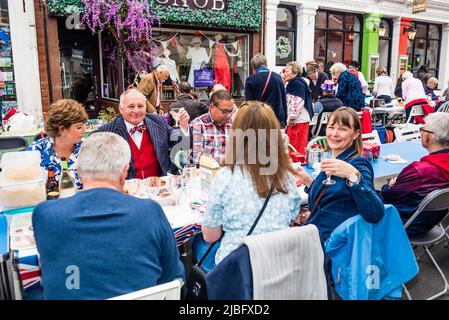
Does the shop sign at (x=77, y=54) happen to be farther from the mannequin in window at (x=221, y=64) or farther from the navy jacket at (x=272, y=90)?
the navy jacket at (x=272, y=90)

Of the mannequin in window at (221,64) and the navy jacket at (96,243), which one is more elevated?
the mannequin in window at (221,64)

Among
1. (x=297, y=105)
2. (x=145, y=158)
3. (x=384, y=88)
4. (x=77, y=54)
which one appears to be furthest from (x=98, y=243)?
(x=384, y=88)

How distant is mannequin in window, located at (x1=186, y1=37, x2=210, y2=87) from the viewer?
29.5ft

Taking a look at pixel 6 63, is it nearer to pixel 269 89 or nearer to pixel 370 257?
pixel 269 89

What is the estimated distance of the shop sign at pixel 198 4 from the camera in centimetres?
820

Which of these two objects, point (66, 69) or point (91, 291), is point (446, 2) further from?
point (91, 291)

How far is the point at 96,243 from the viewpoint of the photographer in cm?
153

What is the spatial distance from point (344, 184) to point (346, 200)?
0.34 ft

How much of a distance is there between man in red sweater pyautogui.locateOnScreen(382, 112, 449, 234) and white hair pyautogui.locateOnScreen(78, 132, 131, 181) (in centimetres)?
210

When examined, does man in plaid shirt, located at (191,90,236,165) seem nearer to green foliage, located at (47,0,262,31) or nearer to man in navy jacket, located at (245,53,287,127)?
man in navy jacket, located at (245,53,287,127)

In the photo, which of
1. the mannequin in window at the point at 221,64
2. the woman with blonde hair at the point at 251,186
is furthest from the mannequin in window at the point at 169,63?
the woman with blonde hair at the point at 251,186

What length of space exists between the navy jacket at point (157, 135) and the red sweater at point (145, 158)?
0.04 metres
